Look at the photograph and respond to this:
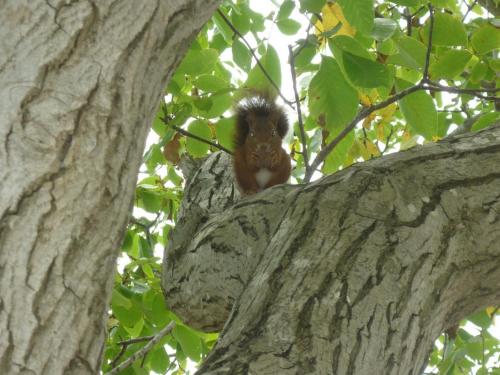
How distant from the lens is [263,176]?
10.9 feet

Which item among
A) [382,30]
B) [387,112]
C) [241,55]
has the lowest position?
[382,30]

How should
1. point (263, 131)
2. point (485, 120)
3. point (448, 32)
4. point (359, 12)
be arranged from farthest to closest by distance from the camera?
point (263, 131) → point (485, 120) → point (448, 32) → point (359, 12)

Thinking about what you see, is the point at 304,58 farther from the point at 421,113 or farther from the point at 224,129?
the point at 224,129

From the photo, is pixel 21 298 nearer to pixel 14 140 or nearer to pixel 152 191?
pixel 14 140

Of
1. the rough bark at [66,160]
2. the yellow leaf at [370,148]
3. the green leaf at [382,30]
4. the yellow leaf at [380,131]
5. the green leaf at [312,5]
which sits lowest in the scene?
the rough bark at [66,160]

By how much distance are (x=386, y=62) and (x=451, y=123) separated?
2.11 meters

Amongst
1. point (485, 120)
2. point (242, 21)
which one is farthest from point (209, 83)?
point (485, 120)

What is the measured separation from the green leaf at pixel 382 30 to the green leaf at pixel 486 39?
368mm

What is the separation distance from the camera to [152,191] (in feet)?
11.8

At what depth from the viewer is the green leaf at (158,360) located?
128 inches

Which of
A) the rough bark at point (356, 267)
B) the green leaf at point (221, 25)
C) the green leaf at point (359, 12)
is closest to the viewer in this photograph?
the rough bark at point (356, 267)

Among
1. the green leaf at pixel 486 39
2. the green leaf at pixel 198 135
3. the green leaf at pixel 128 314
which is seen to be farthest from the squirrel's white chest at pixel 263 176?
the green leaf at pixel 486 39

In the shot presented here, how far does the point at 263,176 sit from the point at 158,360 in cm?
93

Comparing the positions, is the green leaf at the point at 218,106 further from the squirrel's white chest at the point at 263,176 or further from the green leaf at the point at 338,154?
the squirrel's white chest at the point at 263,176
